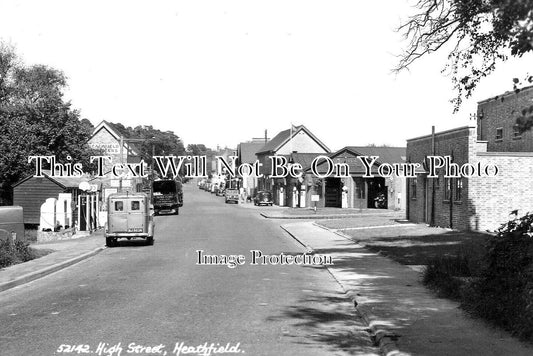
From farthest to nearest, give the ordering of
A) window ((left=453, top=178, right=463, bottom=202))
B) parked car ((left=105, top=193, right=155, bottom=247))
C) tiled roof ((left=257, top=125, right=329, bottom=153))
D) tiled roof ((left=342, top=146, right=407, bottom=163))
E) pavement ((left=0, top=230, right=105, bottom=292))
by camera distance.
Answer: tiled roof ((left=257, top=125, right=329, bottom=153)) → tiled roof ((left=342, top=146, right=407, bottom=163)) → window ((left=453, top=178, right=463, bottom=202)) → parked car ((left=105, top=193, right=155, bottom=247)) → pavement ((left=0, top=230, right=105, bottom=292))

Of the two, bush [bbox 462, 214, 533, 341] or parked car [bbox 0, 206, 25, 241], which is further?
parked car [bbox 0, 206, 25, 241]

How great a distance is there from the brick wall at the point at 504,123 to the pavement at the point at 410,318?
17361mm

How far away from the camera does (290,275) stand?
58.1 feet

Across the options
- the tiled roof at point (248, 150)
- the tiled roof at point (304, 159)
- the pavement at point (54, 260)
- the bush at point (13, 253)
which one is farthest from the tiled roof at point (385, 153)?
the bush at point (13, 253)

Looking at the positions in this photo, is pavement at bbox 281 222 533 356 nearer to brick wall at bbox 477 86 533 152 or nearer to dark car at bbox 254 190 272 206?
brick wall at bbox 477 86 533 152

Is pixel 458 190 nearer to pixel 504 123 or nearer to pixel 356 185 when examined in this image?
pixel 504 123

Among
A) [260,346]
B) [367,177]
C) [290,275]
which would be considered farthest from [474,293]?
[367,177]

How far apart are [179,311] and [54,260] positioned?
1131 cm

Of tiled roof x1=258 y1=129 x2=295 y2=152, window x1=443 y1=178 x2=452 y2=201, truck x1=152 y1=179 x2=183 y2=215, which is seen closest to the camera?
window x1=443 y1=178 x2=452 y2=201

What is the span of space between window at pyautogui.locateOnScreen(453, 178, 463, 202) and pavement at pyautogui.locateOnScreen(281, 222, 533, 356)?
12.3 m

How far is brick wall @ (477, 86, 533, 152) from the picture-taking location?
3275 cm

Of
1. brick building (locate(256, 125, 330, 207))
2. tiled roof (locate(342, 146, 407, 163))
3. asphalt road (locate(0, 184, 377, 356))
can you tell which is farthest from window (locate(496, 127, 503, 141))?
brick building (locate(256, 125, 330, 207))

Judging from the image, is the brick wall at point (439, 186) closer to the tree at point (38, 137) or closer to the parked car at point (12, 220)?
the parked car at point (12, 220)

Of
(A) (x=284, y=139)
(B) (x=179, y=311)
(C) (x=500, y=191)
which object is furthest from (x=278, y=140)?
(B) (x=179, y=311)
